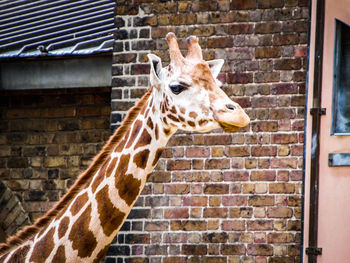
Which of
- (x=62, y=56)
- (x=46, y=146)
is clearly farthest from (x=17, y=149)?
(x=62, y=56)

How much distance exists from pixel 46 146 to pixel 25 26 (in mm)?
1269

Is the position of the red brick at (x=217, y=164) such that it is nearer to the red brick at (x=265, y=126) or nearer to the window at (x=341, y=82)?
the red brick at (x=265, y=126)

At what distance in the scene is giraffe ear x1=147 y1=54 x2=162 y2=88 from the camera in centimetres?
319

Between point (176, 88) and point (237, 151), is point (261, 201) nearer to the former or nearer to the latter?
point (237, 151)

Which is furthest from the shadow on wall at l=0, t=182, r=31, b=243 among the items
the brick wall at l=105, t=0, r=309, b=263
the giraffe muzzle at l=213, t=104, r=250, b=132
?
the giraffe muzzle at l=213, t=104, r=250, b=132

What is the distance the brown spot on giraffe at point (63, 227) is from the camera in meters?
3.31

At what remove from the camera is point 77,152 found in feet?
18.2

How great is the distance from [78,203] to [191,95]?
89 centimetres

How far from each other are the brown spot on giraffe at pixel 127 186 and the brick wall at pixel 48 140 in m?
2.29

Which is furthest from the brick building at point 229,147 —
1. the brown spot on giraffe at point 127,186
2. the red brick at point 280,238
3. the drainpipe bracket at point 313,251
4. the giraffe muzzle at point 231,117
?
the giraffe muzzle at point 231,117

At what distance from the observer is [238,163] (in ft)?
14.9

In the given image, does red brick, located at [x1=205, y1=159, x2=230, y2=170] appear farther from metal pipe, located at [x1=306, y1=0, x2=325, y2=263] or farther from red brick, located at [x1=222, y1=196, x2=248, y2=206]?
metal pipe, located at [x1=306, y1=0, x2=325, y2=263]

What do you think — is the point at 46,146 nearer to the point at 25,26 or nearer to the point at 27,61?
the point at 27,61

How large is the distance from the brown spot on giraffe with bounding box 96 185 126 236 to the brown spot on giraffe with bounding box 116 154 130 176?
0.43ft
